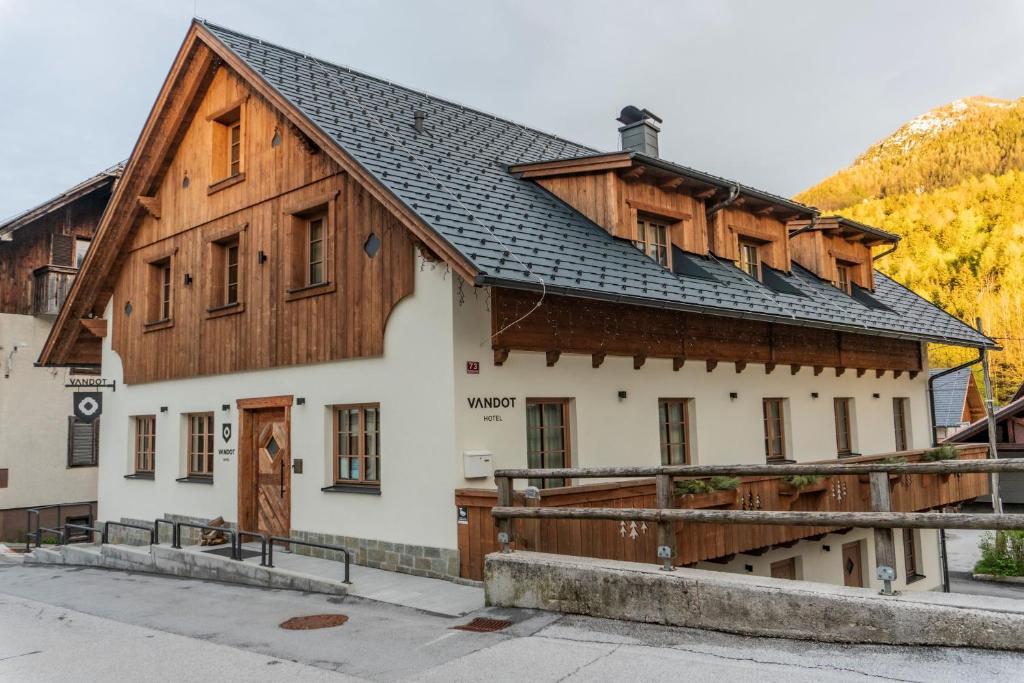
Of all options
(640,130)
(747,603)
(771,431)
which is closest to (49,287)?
(640,130)

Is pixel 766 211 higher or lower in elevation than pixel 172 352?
higher

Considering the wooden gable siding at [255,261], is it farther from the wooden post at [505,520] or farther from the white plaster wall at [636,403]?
the wooden post at [505,520]

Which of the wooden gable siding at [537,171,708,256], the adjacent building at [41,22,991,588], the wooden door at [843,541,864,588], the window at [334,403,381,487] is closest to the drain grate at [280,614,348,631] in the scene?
the adjacent building at [41,22,991,588]

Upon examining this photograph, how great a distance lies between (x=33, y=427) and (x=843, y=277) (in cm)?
2197

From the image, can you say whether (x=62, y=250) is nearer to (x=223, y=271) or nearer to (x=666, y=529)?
(x=223, y=271)

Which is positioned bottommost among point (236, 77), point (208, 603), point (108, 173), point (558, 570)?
point (208, 603)

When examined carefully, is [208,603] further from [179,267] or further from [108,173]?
[108,173]

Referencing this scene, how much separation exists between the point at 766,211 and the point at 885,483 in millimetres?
11206

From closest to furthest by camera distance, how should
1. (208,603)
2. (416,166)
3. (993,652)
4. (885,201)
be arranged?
(993,652) < (208,603) < (416,166) < (885,201)

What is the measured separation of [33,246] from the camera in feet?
74.8

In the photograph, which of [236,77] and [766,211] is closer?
[236,77]

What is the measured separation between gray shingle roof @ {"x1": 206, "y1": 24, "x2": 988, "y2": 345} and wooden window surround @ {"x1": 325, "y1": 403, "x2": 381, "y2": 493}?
3.11 m

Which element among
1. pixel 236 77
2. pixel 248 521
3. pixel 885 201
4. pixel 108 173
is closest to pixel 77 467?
pixel 108 173

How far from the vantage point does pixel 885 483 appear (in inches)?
236
